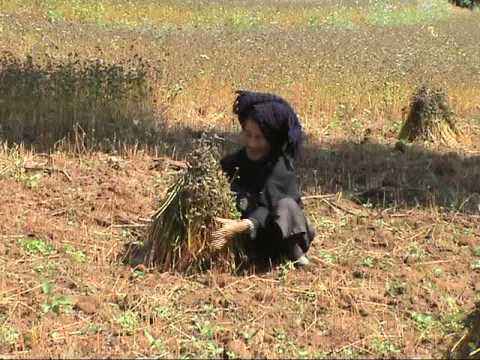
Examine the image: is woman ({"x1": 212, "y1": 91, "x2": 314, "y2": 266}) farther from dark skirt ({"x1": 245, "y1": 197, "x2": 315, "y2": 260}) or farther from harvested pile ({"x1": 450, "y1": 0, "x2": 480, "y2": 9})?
harvested pile ({"x1": 450, "y1": 0, "x2": 480, "y2": 9})

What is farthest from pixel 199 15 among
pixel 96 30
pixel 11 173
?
pixel 11 173

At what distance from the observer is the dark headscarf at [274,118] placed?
4914 millimetres

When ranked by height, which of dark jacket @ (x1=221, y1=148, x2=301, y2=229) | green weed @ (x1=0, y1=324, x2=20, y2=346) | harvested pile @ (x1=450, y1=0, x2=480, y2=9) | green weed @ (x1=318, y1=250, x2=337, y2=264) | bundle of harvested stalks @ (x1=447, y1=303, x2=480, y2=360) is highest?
harvested pile @ (x1=450, y1=0, x2=480, y2=9)

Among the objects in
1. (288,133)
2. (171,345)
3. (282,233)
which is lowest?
(171,345)

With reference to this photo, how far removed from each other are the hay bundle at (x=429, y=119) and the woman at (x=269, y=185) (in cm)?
383

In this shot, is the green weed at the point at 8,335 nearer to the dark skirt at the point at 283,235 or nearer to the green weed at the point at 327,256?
the dark skirt at the point at 283,235

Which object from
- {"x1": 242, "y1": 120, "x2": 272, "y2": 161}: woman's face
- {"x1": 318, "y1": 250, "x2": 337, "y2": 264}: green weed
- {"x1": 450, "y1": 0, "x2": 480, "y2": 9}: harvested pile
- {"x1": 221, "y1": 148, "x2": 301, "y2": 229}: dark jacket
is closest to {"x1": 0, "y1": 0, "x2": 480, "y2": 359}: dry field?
{"x1": 318, "y1": 250, "x2": 337, "y2": 264}: green weed

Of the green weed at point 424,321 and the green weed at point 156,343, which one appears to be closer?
the green weed at point 156,343

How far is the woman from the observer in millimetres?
4859

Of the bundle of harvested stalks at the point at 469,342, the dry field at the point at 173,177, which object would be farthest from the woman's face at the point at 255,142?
the bundle of harvested stalks at the point at 469,342

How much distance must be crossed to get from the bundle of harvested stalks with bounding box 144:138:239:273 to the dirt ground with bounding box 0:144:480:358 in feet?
0.42

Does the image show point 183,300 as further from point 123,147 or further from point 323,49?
point 323,49

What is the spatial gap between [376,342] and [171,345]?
3.47 ft

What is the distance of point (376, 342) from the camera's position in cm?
400
